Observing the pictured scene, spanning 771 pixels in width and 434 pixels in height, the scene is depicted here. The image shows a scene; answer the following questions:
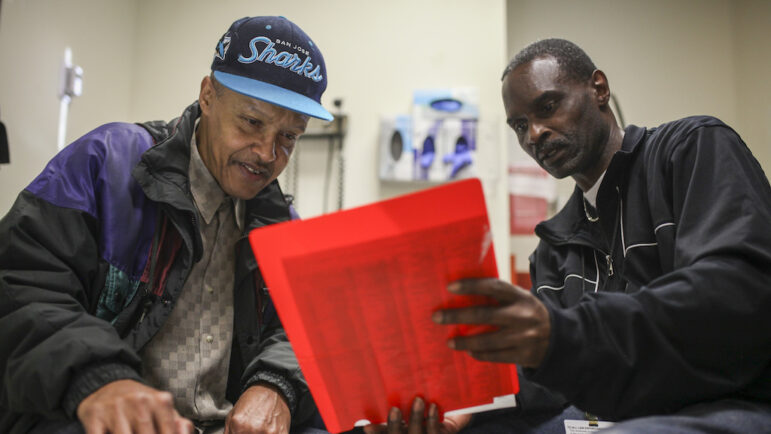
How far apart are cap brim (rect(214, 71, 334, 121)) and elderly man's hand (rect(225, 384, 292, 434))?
0.60 metres

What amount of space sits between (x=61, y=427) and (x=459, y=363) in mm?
614

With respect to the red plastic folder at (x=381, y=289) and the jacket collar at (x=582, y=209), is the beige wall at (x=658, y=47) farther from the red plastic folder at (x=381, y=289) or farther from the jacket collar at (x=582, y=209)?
the red plastic folder at (x=381, y=289)

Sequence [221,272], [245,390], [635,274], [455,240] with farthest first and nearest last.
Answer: [221,272]
[245,390]
[635,274]
[455,240]

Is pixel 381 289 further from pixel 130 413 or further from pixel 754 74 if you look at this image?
pixel 754 74

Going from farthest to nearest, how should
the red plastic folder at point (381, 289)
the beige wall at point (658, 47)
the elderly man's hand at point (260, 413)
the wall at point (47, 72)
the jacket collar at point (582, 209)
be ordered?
the beige wall at point (658, 47)
the wall at point (47, 72)
the jacket collar at point (582, 209)
the elderly man's hand at point (260, 413)
the red plastic folder at point (381, 289)

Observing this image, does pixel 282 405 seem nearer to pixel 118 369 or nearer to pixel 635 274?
pixel 118 369

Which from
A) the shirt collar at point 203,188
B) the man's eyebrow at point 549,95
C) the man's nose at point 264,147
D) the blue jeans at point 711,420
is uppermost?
the man's eyebrow at point 549,95

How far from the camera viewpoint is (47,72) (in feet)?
7.09

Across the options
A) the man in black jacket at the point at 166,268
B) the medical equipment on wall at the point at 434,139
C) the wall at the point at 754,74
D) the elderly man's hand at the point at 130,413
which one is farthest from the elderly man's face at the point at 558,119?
the wall at the point at 754,74

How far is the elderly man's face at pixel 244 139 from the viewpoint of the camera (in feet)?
4.01

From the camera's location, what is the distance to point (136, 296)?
1.09 meters

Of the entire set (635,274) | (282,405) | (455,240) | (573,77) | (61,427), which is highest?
(573,77)

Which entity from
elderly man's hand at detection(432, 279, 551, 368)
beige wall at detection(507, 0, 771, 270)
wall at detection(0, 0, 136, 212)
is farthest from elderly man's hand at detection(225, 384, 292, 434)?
beige wall at detection(507, 0, 771, 270)

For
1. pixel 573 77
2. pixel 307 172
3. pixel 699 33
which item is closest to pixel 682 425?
pixel 573 77
